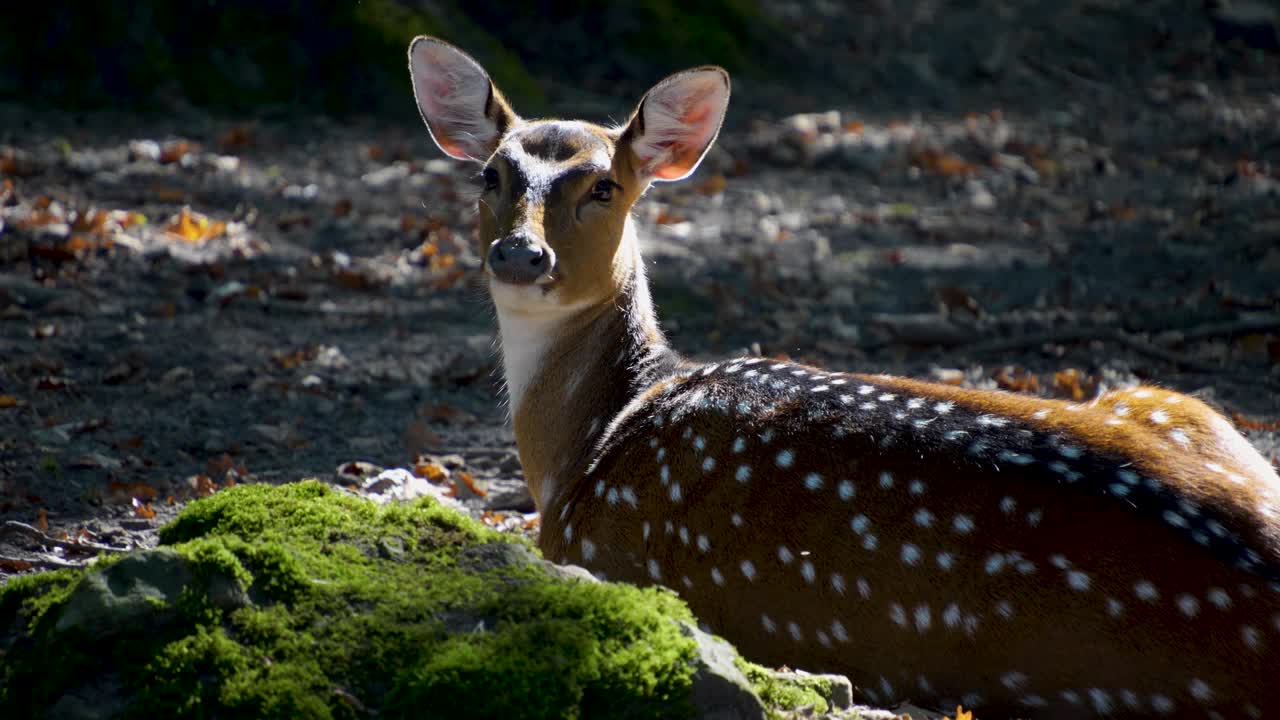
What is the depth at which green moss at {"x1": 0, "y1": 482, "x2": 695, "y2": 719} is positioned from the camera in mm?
2633

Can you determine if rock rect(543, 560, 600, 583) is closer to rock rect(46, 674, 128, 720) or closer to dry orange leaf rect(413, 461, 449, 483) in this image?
rock rect(46, 674, 128, 720)

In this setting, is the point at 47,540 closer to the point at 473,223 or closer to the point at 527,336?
the point at 527,336

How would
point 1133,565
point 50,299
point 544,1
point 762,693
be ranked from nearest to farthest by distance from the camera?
point 762,693, point 1133,565, point 50,299, point 544,1

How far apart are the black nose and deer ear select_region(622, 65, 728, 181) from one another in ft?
2.30

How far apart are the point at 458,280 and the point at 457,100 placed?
3.27 meters

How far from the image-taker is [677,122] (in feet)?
17.1

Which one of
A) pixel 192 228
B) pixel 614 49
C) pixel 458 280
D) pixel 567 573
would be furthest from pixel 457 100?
pixel 614 49

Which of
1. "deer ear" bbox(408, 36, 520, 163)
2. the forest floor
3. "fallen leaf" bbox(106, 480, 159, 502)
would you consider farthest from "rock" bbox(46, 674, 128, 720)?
"deer ear" bbox(408, 36, 520, 163)

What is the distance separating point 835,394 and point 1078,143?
336 inches

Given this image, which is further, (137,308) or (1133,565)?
(137,308)

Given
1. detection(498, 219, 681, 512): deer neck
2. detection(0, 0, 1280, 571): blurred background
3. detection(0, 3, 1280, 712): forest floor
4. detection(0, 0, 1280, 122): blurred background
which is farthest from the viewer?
detection(0, 0, 1280, 122): blurred background

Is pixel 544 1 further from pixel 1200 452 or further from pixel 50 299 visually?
pixel 1200 452

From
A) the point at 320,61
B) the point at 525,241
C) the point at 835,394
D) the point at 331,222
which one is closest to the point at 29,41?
the point at 320,61

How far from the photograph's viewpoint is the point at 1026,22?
15062 millimetres
